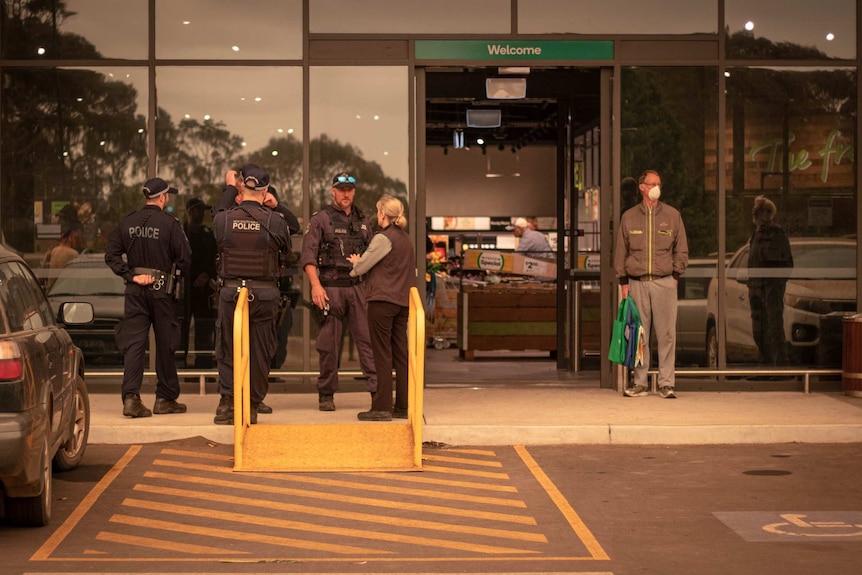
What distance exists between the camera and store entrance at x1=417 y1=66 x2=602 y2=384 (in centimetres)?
1683

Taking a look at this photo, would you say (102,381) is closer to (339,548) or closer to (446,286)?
(339,548)

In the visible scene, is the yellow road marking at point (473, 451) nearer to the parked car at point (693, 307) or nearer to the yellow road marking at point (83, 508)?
the yellow road marking at point (83, 508)

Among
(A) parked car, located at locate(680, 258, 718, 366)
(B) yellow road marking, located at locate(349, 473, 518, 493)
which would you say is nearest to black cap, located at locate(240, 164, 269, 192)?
(B) yellow road marking, located at locate(349, 473, 518, 493)

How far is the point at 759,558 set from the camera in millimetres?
7754

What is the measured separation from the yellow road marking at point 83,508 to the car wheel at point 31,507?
5.9 inches

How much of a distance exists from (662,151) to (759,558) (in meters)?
7.49

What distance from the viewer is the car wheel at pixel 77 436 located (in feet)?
33.6

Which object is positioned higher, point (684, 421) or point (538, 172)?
point (538, 172)

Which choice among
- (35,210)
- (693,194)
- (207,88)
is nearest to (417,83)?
(207,88)

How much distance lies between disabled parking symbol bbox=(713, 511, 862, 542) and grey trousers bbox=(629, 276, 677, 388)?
502 cm

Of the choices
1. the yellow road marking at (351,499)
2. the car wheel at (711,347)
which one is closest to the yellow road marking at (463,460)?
the yellow road marking at (351,499)

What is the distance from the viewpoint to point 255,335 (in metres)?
12.0

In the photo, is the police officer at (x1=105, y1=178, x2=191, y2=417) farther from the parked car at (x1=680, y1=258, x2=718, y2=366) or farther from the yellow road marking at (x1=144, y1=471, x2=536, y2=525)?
the parked car at (x1=680, y1=258, x2=718, y2=366)

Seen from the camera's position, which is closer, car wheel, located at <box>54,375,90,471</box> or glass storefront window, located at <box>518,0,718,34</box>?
car wheel, located at <box>54,375,90,471</box>
